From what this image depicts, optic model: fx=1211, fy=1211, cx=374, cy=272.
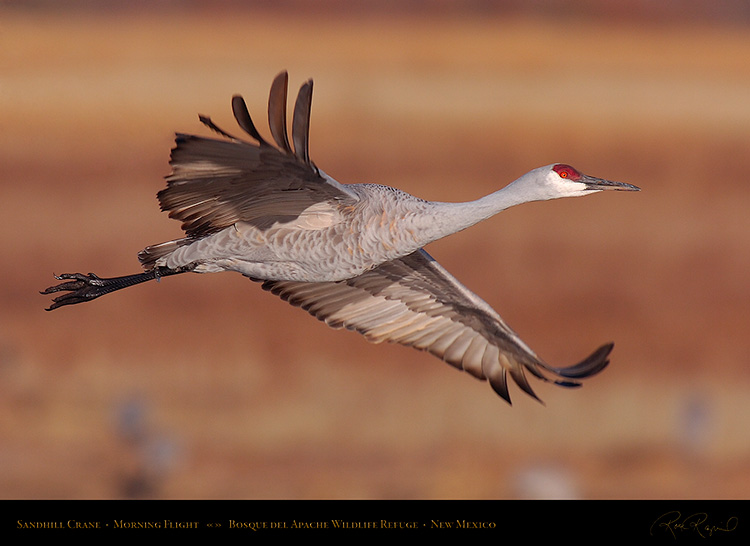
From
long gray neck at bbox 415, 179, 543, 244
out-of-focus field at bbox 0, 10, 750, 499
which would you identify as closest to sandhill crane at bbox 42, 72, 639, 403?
long gray neck at bbox 415, 179, 543, 244

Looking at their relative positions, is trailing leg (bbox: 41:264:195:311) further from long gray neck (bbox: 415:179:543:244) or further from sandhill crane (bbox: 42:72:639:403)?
long gray neck (bbox: 415:179:543:244)

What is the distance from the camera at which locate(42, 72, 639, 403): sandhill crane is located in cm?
688

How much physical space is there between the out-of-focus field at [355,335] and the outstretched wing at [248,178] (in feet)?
21.4

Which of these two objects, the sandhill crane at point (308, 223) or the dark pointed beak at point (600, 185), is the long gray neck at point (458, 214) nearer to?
the sandhill crane at point (308, 223)

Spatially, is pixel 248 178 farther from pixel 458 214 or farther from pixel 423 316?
pixel 423 316

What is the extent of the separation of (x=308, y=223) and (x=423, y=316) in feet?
5.54

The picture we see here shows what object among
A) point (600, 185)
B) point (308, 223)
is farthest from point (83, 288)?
point (600, 185)

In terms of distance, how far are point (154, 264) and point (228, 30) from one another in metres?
12.2

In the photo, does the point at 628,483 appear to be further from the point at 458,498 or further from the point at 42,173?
the point at 42,173

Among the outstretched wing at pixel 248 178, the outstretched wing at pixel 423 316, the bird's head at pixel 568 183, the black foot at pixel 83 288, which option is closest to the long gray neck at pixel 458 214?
the bird's head at pixel 568 183

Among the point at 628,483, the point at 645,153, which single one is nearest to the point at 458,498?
the point at 628,483

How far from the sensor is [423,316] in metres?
8.91

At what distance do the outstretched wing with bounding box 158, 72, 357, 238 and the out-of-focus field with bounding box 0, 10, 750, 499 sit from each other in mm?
6519

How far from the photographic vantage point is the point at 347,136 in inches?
680
